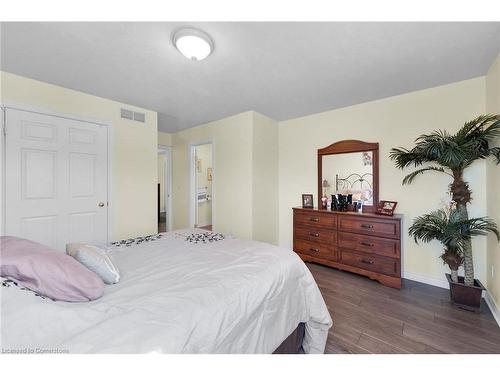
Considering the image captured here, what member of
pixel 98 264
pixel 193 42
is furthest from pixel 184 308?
pixel 193 42

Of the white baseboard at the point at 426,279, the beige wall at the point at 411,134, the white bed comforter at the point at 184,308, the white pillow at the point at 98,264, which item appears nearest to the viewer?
the white bed comforter at the point at 184,308

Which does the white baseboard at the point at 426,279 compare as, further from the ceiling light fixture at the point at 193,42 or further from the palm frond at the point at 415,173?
the ceiling light fixture at the point at 193,42

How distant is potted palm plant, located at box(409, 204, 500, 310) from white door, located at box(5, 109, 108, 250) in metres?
3.96

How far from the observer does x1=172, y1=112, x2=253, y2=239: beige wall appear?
3367 millimetres

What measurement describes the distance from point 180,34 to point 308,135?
2490mm

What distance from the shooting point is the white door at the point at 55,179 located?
2.22m

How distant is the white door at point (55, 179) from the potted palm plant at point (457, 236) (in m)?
3.96

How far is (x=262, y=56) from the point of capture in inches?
74.5

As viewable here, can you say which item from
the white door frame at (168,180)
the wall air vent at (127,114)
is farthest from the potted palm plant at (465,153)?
the white door frame at (168,180)

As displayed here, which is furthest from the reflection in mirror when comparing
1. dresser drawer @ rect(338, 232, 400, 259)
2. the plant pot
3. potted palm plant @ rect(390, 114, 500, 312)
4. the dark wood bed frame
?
the dark wood bed frame

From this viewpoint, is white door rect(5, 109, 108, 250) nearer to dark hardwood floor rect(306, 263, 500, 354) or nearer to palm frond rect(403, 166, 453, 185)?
dark hardwood floor rect(306, 263, 500, 354)
